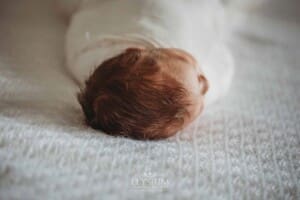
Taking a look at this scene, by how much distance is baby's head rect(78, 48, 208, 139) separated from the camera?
776mm

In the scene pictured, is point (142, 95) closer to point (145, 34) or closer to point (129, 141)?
point (129, 141)

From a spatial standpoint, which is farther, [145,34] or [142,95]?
[145,34]

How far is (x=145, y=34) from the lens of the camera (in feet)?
3.14

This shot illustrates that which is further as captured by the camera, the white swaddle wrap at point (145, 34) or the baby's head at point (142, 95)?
the white swaddle wrap at point (145, 34)

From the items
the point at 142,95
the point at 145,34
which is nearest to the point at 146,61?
the point at 142,95

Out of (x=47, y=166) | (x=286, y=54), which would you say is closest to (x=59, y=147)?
(x=47, y=166)

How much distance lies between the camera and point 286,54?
3.96 ft

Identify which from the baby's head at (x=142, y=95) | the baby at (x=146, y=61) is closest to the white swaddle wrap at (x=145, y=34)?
the baby at (x=146, y=61)

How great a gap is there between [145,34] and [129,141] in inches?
10.4

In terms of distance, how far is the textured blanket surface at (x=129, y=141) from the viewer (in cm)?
68

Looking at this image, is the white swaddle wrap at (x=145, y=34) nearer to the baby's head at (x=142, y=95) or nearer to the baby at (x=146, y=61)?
the baby at (x=146, y=61)

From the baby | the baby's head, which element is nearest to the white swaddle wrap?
the baby

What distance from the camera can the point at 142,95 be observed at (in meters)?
0.77

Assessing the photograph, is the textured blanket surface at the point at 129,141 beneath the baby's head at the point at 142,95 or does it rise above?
beneath
